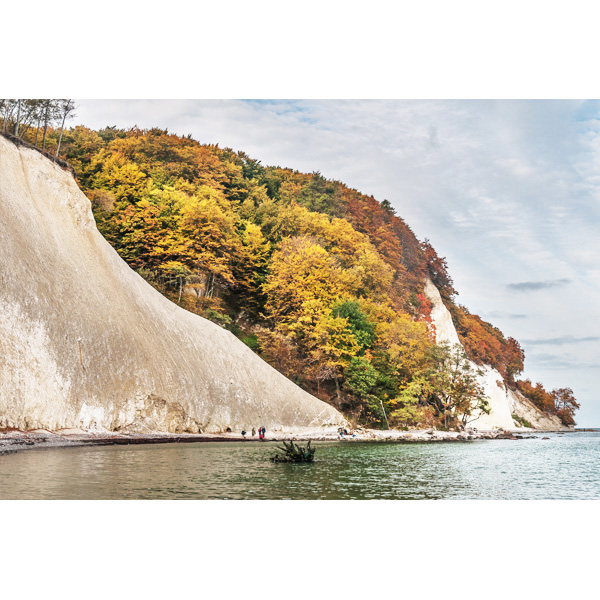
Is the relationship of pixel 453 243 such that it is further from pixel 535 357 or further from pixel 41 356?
pixel 41 356

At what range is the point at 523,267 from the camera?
1263 centimetres

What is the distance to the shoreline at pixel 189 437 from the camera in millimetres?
11922

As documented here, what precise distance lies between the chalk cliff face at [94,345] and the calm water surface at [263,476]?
161 cm

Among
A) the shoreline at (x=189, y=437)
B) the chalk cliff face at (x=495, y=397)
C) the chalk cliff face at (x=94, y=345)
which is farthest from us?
the chalk cliff face at (x=495, y=397)

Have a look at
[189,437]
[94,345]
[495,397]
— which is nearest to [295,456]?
[189,437]

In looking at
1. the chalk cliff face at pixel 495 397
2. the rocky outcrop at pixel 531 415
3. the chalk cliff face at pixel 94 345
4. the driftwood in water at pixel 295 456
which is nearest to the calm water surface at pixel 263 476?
the driftwood in water at pixel 295 456

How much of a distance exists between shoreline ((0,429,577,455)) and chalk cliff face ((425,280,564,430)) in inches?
84.5

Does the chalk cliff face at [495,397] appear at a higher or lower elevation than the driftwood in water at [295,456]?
higher

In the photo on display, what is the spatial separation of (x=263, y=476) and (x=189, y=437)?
22.0ft

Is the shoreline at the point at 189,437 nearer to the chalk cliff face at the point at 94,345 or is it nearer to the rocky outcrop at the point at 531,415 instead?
the chalk cliff face at the point at 94,345

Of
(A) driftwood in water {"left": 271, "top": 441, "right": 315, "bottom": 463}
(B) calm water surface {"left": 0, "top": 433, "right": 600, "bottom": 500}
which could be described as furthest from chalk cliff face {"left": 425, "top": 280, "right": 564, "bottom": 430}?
(A) driftwood in water {"left": 271, "top": 441, "right": 315, "bottom": 463}
